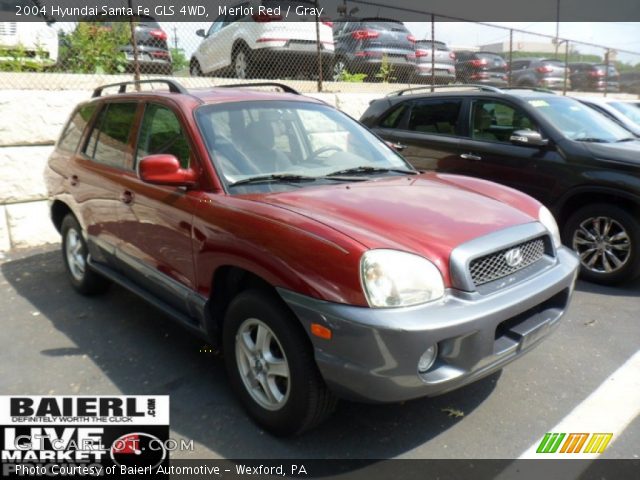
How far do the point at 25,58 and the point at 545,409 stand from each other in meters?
7.47

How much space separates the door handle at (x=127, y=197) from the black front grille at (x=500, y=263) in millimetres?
2369

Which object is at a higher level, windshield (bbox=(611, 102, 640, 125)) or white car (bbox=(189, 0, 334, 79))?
white car (bbox=(189, 0, 334, 79))

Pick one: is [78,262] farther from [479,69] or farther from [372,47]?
[479,69]

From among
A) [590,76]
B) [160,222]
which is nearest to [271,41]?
[160,222]

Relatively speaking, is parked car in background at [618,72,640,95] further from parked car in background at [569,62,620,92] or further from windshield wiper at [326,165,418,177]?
windshield wiper at [326,165,418,177]

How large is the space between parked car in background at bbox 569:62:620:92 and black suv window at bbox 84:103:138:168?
57.7 ft

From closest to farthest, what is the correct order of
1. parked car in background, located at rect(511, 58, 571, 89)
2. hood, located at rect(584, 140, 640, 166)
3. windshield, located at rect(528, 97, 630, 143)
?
hood, located at rect(584, 140, 640, 166), windshield, located at rect(528, 97, 630, 143), parked car in background, located at rect(511, 58, 571, 89)

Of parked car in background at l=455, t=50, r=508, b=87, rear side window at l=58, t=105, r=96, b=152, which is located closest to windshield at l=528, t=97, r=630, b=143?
rear side window at l=58, t=105, r=96, b=152

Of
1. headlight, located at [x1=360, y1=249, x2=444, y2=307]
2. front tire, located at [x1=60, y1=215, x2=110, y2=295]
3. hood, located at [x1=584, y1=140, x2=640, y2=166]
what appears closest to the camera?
headlight, located at [x1=360, y1=249, x2=444, y2=307]

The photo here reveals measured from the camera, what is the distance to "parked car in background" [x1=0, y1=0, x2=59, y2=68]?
23.0 feet

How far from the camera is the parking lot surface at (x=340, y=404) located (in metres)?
2.67

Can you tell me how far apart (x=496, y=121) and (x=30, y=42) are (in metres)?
6.24

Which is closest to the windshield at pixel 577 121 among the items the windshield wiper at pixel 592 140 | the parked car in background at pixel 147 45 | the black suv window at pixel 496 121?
the windshield wiper at pixel 592 140

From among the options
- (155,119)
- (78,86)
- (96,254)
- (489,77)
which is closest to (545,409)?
(155,119)
